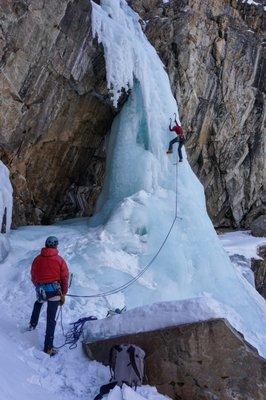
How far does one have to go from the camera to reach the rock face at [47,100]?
11320 mm

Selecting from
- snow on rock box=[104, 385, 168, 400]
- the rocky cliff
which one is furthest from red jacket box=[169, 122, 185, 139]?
snow on rock box=[104, 385, 168, 400]

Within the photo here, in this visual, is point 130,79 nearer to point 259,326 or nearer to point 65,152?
point 65,152

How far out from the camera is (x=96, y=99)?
13844mm

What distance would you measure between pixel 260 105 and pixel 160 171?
13.0 m

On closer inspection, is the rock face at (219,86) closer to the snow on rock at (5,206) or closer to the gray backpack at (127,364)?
the snow on rock at (5,206)

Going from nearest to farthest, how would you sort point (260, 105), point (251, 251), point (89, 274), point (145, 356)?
point (145, 356) < point (89, 274) < point (251, 251) < point (260, 105)

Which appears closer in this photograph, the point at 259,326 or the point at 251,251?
the point at 259,326

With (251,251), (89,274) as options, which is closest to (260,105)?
(251,251)

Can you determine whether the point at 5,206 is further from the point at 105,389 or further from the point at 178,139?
the point at 105,389

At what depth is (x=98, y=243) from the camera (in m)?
9.81

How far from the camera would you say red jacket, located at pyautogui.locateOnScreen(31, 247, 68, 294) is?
5.36 metres

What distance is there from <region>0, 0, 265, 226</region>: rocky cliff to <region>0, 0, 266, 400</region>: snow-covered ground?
1.27m

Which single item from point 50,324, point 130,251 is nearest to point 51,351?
point 50,324

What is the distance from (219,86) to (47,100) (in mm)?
11191
